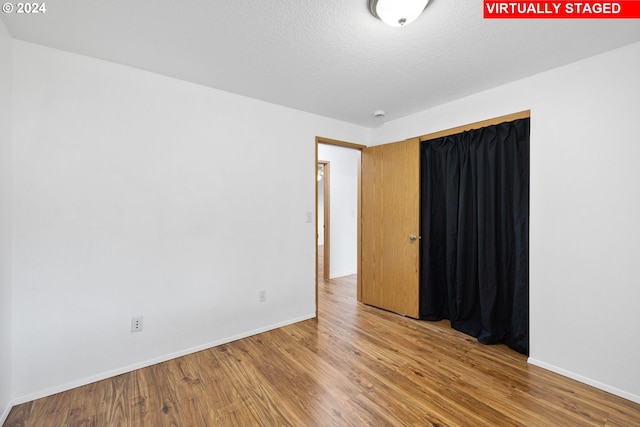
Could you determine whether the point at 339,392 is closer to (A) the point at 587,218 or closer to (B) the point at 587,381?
(B) the point at 587,381

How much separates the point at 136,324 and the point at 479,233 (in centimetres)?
318

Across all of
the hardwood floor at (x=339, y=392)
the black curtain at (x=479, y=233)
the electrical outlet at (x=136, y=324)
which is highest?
the black curtain at (x=479, y=233)

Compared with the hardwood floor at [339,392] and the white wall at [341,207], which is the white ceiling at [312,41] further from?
the white wall at [341,207]

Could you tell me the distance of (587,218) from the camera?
6.63ft

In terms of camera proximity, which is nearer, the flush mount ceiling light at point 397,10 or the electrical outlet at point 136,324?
the flush mount ceiling light at point 397,10

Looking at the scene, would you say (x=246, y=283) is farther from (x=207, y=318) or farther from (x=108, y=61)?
(x=108, y=61)

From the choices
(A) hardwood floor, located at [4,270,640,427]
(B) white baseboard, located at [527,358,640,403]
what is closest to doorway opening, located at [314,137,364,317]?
(A) hardwood floor, located at [4,270,640,427]

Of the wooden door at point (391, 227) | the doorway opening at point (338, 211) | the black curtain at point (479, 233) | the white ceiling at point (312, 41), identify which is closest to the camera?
the white ceiling at point (312, 41)

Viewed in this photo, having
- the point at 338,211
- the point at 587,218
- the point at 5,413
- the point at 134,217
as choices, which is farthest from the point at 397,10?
the point at 338,211

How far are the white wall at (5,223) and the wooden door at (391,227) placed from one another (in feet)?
10.7

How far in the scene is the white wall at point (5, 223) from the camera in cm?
164

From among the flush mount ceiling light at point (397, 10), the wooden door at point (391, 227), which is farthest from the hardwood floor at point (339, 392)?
the flush mount ceiling light at point (397, 10)

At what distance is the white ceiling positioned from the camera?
5.13ft

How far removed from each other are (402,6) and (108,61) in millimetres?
2160
